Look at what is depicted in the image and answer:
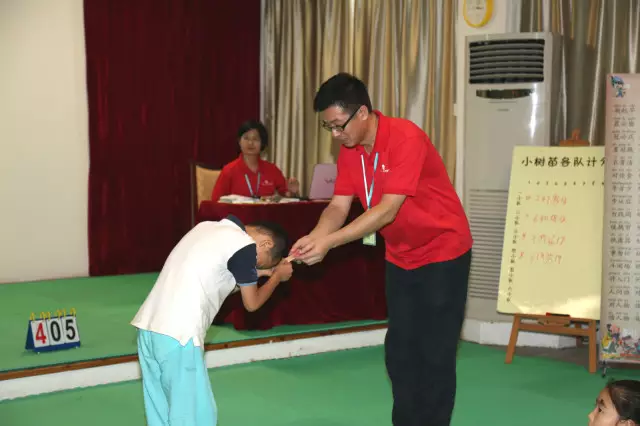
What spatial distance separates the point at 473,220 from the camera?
5.19 metres

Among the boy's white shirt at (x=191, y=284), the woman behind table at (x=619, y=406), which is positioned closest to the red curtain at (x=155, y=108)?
the boy's white shirt at (x=191, y=284)

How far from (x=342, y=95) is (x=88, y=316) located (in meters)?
3.40

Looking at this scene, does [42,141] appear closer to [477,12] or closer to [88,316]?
[88,316]

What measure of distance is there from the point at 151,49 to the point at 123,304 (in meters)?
2.63

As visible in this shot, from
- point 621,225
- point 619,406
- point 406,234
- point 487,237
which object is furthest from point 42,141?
point 619,406

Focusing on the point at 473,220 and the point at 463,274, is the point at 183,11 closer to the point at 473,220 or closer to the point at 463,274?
the point at 473,220

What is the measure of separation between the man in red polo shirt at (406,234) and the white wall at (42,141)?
4694mm

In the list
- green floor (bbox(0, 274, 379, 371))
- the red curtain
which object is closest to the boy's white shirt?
green floor (bbox(0, 274, 379, 371))

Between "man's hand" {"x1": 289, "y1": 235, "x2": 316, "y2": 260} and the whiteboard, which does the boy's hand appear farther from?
the whiteboard

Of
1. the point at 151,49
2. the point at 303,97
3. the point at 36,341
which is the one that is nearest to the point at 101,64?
the point at 151,49

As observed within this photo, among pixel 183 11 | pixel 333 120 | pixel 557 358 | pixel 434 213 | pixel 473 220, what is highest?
pixel 183 11

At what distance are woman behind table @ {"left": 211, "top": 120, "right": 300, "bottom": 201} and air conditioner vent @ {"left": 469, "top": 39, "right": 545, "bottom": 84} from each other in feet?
4.77

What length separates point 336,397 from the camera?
4012 millimetres

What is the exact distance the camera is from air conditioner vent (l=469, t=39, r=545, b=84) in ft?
16.1
